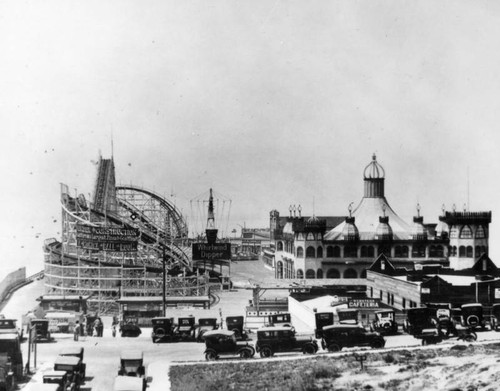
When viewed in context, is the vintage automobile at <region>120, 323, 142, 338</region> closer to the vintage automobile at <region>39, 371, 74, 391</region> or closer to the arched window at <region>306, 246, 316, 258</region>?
the vintage automobile at <region>39, 371, 74, 391</region>

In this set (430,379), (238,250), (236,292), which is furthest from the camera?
(238,250)

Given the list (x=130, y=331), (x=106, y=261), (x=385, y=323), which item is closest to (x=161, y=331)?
(x=130, y=331)

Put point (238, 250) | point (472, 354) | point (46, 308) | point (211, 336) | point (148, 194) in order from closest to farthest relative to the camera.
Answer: point (472, 354) < point (211, 336) < point (46, 308) < point (148, 194) < point (238, 250)

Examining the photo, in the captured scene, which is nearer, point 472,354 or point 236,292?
point 472,354

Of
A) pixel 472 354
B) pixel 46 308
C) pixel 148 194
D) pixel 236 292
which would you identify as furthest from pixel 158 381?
pixel 148 194

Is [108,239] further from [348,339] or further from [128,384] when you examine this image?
[128,384]

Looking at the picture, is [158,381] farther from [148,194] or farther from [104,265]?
[148,194]

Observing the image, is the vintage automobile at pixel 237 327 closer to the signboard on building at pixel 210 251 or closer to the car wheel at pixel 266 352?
the car wheel at pixel 266 352
